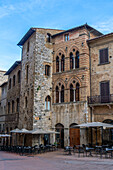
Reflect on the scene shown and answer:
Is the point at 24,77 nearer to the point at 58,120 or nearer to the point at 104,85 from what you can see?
the point at 58,120

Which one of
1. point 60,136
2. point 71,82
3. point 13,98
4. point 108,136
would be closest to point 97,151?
point 108,136

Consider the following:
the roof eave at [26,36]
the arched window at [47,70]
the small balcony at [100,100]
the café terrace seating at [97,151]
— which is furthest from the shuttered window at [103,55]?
the roof eave at [26,36]

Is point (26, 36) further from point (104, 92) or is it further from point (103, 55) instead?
point (104, 92)

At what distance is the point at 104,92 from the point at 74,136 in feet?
17.2

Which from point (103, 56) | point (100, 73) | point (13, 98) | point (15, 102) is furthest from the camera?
point (13, 98)

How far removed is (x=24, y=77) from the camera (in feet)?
92.2

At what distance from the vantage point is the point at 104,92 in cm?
2197

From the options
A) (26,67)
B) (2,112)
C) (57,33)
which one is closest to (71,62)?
(57,33)

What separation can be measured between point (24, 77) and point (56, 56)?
494 cm

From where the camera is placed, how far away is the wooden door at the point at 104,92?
21.4 metres

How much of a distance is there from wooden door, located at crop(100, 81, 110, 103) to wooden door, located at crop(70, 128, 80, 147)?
13.3ft

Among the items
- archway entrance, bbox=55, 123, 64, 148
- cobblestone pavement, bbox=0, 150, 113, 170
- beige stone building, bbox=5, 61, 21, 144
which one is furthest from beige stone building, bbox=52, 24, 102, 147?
beige stone building, bbox=5, 61, 21, 144

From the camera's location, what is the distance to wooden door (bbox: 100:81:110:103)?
21.4m

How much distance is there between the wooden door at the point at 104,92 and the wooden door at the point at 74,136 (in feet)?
13.3
